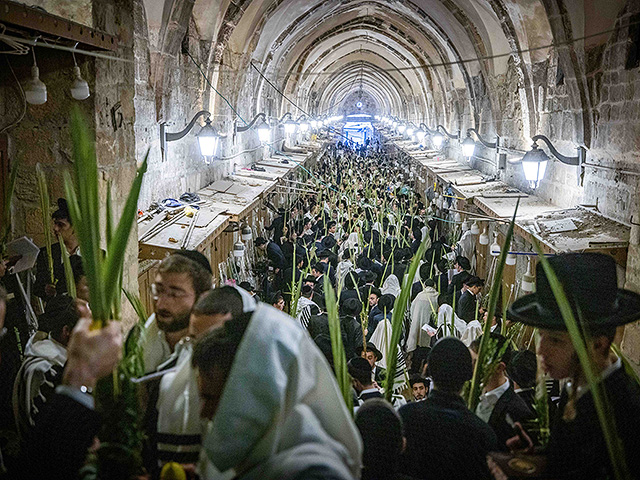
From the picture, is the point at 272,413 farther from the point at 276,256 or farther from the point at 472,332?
the point at 276,256

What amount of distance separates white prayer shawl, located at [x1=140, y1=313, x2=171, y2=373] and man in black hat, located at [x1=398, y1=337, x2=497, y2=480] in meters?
0.98

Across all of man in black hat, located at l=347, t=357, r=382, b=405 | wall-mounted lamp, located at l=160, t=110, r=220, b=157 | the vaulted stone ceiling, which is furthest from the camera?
wall-mounted lamp, located at l=160, t=110, r=220, b=157

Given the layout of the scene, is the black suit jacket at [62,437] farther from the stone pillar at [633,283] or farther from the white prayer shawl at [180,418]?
the stone pillar at [633,283]

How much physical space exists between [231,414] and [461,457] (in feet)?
3.97

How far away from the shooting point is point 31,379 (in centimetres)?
272

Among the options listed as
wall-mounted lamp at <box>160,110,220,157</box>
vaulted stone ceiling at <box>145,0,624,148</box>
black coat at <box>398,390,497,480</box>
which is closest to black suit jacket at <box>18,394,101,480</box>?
black coat at <box>398,390,497,480</box>

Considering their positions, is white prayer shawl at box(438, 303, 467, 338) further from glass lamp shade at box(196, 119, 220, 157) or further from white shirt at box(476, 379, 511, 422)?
glass lamp shade at box(196, 119, 220, 157)

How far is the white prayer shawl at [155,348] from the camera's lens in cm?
224

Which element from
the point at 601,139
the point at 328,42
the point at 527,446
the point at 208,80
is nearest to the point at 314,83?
the point at 328,42

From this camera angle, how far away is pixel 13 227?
4.25m

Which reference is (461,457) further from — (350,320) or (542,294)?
(350,320)

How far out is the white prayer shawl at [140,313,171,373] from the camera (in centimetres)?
224

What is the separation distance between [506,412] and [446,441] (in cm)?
77

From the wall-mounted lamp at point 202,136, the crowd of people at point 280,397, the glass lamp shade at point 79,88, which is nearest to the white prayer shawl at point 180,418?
the crowd of people at point 280,397
